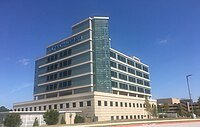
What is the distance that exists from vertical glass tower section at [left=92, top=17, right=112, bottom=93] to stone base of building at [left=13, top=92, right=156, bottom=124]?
12.4 feet

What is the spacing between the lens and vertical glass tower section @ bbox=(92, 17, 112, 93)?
67875 mm

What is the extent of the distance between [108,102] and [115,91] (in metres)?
10.1

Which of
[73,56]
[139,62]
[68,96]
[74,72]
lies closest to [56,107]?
[68,96]

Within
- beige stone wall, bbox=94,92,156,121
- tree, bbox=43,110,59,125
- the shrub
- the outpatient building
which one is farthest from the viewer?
the outpatient building

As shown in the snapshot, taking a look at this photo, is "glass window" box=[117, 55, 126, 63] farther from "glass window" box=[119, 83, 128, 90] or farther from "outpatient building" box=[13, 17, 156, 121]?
"glass window" box=[119, 83, 128, 90]

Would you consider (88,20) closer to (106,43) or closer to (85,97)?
(106,43)

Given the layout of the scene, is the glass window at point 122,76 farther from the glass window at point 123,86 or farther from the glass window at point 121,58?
the glass window at point 121,58

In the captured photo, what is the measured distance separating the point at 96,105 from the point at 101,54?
57.3 ft

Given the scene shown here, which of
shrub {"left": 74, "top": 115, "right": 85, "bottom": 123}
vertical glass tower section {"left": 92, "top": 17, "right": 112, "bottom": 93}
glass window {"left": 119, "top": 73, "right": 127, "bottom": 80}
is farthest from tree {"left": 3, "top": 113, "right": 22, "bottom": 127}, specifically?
glass window {"left": 119, "top": 73, "right": 127, "bottom": 80}

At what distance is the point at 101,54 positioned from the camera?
7012cm

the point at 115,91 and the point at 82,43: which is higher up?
the point at 82,43

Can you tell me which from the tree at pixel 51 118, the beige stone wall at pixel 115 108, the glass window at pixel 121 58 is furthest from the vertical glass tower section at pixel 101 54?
the tree at pixel 51 118

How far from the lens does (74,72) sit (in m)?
73.4

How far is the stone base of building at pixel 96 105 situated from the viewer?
61.8 m
